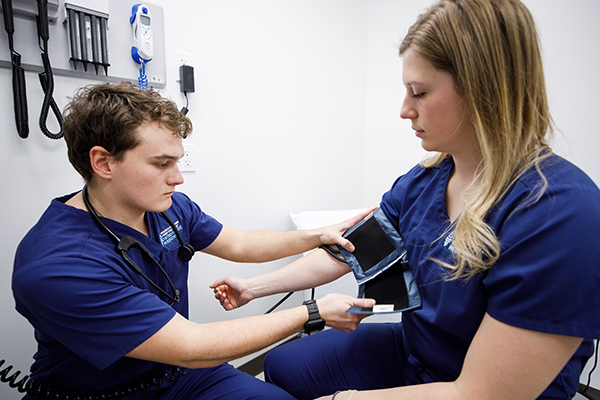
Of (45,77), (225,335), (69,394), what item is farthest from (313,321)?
(45,77)

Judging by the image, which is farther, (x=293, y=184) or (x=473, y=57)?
(x=293, y=184)

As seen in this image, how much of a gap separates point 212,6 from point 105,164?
91cm

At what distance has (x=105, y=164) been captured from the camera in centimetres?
81

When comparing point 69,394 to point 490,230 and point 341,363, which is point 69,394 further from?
point 490,230

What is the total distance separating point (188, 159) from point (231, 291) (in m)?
0.55

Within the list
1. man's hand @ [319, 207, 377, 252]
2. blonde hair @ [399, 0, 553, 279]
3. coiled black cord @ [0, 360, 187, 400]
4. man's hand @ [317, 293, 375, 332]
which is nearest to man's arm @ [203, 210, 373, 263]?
man's hand @ [319, 207, 377, 252]

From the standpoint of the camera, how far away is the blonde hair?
657 mm

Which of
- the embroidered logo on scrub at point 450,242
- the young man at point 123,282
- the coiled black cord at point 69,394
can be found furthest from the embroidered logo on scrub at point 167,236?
the embroidered logo on scrub at point 450,242

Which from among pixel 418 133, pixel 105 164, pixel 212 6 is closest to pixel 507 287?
pixel 418 133

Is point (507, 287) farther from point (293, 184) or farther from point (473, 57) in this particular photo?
point (293, 184)

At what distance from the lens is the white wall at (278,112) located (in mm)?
1024

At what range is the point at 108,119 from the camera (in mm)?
776

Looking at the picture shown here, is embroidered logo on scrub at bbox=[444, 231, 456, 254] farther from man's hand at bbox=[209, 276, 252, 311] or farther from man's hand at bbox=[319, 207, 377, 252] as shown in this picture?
man's hand at bbox=[209, 276, 252, 311]

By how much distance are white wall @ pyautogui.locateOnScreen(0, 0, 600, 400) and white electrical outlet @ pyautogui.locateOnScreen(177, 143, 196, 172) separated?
0.09 feet
